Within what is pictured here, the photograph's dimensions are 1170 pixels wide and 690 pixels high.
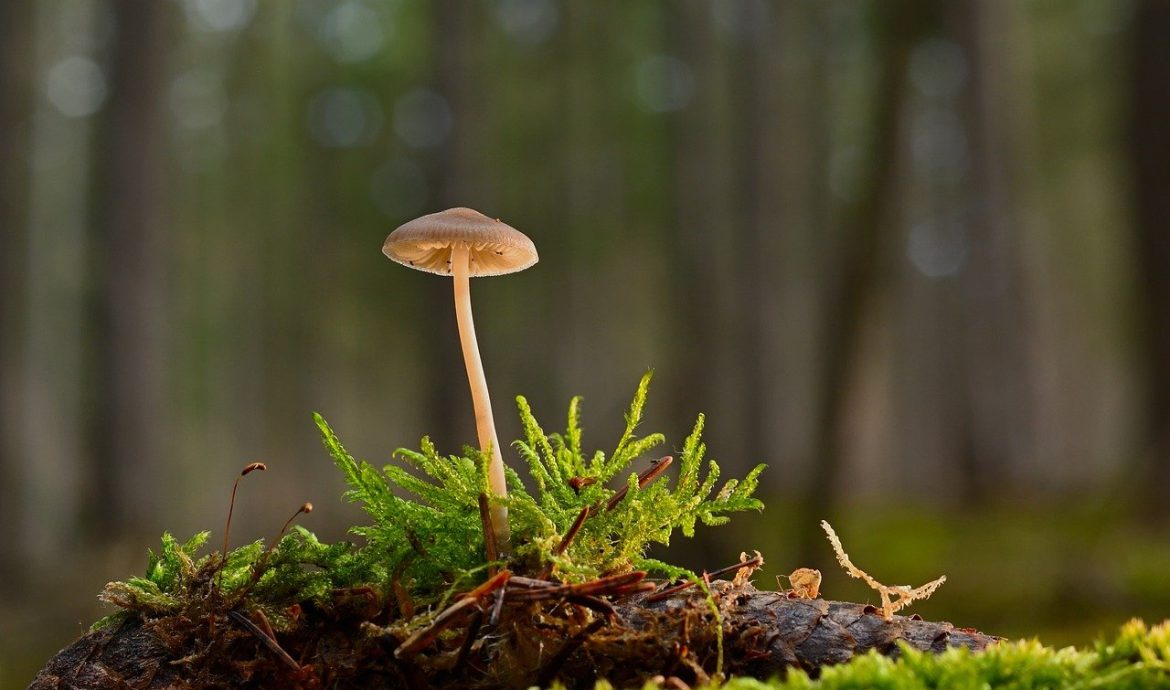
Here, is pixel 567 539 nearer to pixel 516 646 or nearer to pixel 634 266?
pixel 516 646

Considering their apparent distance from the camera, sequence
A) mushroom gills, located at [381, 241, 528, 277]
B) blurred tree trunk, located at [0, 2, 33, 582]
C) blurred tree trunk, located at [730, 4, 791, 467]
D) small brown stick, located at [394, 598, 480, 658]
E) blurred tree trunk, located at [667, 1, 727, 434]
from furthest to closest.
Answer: blurred tree trunk, located at [730, 4, 791, 467] → blurred tree trunk, located at [667, 1, 727, 434] → blurred tree trunk, located at [0, 2, 33, 582] → mushroom gills, located at [381, 241, 528, 277] → small brown stick, located at [394, 598, 480, 658]

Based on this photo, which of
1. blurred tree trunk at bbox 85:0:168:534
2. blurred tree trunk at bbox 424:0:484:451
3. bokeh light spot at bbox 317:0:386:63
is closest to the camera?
blurred tree trunk at bbox 85:0:168:534

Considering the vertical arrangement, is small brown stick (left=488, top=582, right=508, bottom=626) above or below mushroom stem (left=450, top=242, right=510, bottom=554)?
below

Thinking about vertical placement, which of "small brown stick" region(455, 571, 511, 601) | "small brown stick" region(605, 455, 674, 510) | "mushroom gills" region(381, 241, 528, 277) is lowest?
"small brown stick" region(455, 571, 511, 601)

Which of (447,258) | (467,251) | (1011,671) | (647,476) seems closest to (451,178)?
(447,258)

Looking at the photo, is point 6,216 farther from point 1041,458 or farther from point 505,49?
point 505,49

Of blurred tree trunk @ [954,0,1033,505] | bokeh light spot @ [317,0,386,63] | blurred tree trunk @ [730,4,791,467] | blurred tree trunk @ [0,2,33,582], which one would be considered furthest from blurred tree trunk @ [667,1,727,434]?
bokeh light spot @ [317,0,386,63]

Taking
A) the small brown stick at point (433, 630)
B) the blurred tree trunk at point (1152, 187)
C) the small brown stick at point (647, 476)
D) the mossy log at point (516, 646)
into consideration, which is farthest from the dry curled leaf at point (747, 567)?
the blurred tree trunk at point (1152, 187)

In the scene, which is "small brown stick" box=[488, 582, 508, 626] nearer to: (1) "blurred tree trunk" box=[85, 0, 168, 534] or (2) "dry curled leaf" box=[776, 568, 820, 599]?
(2) "dry curled leaf" box=[776, 568, 820, 599]

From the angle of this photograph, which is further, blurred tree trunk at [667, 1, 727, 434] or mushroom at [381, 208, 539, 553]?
blurred tree trunk at [667, 1, 727, 434]
